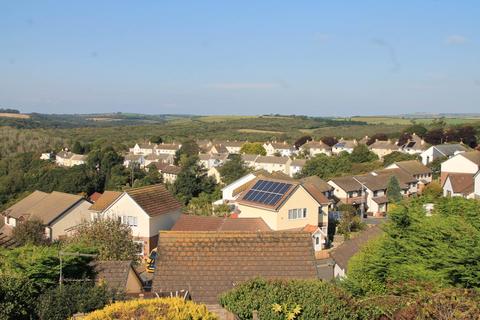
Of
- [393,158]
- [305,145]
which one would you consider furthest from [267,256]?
[305,145]

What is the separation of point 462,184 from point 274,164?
4198cm

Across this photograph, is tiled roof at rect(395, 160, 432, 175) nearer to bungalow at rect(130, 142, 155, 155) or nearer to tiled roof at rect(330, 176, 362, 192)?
tiled roof at rect(330, 176, 362, 192)

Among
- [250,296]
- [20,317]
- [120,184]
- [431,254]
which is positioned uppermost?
[431,254]

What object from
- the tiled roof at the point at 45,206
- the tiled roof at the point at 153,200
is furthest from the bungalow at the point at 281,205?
the tiled roof at the point at 45,206

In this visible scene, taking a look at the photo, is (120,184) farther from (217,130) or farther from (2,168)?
(217,130)

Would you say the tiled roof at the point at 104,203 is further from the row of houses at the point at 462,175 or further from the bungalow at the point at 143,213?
the row of houses at the point at 462,175

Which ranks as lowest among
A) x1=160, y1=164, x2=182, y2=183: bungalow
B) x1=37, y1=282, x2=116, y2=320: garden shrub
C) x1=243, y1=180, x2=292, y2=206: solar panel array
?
x1=160, y1=164, x2=182, y2=183: bungalow

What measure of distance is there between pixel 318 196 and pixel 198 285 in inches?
927

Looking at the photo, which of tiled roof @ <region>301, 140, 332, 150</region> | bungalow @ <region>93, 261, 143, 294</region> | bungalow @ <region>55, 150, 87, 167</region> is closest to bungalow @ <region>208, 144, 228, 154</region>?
tiled roof @ <region>301, 140, 332, 150</region>

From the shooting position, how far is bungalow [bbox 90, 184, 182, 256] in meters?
28.5

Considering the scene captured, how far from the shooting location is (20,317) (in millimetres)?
10047

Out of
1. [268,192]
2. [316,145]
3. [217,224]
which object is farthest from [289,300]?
[316,145]

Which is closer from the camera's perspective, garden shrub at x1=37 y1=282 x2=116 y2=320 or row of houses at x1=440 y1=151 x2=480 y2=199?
garden shrub at x1=37 y1=282 x2=116 y2=320

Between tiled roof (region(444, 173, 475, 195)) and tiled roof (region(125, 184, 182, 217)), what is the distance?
25.0 metres
